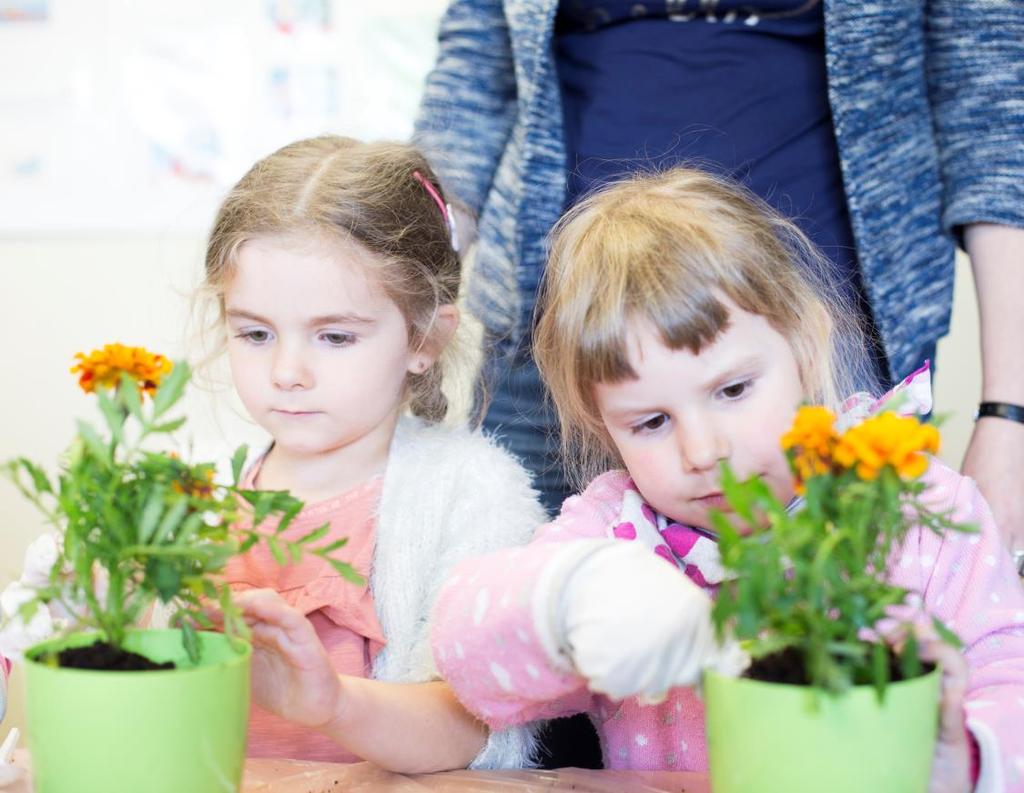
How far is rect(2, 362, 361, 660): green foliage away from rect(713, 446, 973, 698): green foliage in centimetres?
25

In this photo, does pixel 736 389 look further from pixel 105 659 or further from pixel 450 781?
pixel 105 659

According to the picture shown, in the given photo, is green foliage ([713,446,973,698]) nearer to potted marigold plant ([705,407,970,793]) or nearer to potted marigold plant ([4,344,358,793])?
potted marigold plant ([705,407,970,793])

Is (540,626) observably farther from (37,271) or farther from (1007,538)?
(37,271)

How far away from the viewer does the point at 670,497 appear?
0.99 m

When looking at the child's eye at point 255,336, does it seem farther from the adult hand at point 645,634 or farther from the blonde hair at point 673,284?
the adult hand at point 645,634

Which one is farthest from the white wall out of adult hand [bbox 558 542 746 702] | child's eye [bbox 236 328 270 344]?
adult hand [bbox 558 542 746 702]

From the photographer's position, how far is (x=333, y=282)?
3.85 feet

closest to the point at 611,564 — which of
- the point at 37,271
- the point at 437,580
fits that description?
the point at 437,580

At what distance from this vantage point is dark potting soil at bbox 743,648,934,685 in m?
0.62

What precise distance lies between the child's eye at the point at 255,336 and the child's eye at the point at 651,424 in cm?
42

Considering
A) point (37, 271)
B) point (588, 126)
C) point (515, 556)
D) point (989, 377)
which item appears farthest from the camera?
point (37, 271)

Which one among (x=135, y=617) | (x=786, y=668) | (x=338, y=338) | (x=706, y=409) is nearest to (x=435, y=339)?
(x=338, y=338)

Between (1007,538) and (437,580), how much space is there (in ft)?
1.93

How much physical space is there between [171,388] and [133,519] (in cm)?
8
